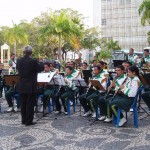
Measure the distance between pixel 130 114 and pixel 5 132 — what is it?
3585 millimetres

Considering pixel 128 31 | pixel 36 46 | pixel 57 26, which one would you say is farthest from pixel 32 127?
pixel 128 31

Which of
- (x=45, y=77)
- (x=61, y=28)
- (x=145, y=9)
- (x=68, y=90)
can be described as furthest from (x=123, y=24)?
(x=45, y=77)

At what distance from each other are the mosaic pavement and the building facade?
2665 inches

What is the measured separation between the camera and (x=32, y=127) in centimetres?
716

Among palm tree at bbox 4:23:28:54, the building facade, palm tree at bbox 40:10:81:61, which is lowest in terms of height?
palm tree at bbox 40:10:81:61

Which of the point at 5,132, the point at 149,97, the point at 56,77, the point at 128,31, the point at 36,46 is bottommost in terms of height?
the point at 5,132

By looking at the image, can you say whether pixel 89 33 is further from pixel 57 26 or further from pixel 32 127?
pixel 32 127

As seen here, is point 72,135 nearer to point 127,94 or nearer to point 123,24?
point 127,94

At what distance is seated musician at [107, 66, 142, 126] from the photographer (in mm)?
6852

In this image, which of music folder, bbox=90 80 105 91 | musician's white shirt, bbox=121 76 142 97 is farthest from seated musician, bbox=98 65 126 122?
musician's white shirt, bbox=121 76 142 97

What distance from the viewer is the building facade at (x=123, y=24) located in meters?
73.2

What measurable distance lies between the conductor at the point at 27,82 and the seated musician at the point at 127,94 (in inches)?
74.1

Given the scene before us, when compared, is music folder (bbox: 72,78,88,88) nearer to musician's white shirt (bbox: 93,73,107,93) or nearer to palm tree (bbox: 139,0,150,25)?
musician's white shirt (bbox: 93,73,107,93)

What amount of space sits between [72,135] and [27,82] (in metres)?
1.78
